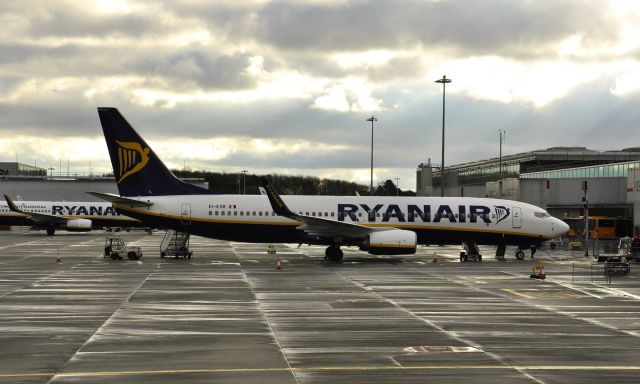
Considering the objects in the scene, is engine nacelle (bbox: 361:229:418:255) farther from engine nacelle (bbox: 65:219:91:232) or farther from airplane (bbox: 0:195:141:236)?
engine nacelle (bbox: 65:219:91:232)

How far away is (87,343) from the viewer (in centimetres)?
2019

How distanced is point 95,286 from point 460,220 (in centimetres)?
2655

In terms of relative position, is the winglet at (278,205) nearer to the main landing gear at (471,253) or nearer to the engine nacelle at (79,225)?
the main landing gear at (471,253)

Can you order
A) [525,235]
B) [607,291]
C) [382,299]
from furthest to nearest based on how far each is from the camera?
1. [525,235]
2. [607,291]
3. [382,299]

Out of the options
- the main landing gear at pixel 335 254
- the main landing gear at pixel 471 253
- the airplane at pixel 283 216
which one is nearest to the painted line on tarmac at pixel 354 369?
the airplane at pixel 283 216

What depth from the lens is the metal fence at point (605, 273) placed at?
4072cm

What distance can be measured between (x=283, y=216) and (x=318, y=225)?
2.24 metres

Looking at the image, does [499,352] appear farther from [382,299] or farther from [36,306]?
[36,306]

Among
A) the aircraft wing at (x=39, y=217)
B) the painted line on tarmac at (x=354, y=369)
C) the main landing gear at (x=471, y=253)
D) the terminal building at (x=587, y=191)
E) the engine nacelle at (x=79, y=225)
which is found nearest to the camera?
the painted line on tarmac at (x=354, y=369)

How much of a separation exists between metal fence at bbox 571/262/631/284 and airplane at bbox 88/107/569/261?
8284 millimetres

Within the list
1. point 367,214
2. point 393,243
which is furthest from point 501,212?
point 393,243

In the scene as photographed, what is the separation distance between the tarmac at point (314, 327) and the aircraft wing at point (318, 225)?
681cm

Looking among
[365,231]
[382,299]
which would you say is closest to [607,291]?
[382,299]

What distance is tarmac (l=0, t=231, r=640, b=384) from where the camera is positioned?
1689 cm
